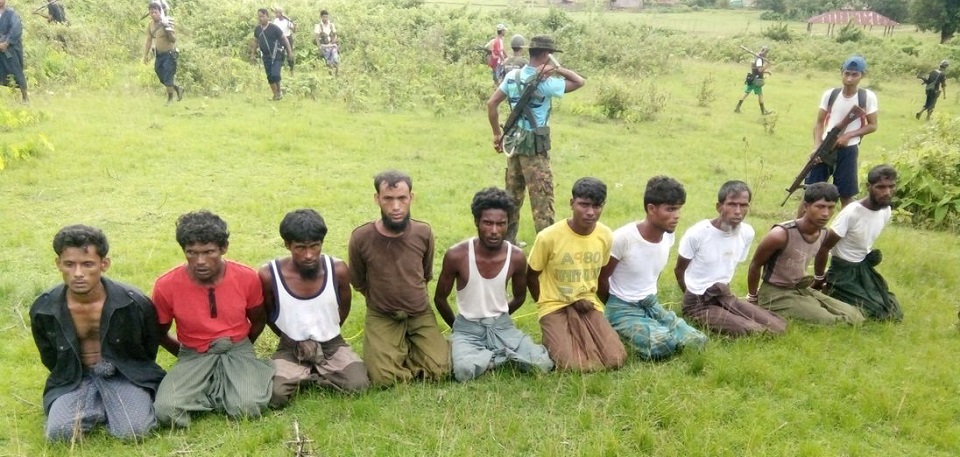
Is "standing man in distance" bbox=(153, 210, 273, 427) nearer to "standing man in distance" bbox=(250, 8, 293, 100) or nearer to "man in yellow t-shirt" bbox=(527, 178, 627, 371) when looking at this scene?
"man in yellow t-shirt" bbox=(527, 178, 627, 371)

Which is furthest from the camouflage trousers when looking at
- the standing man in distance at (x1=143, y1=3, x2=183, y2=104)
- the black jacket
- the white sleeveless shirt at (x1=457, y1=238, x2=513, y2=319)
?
the standing man in distance at (x1=143, y1=3, x2=183, y2=104)

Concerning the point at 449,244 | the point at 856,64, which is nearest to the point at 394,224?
the point at 449,244

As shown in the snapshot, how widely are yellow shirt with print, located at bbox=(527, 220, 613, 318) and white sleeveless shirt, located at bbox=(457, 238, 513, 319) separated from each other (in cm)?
24

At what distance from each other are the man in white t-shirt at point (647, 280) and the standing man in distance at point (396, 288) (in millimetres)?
1231

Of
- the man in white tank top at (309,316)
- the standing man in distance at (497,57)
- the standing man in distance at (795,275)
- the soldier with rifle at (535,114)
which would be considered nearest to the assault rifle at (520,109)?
the soldier with rifle at (535,114)

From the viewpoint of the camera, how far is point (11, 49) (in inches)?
395

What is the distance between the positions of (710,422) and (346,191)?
508 cm

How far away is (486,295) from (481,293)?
1.5 inches

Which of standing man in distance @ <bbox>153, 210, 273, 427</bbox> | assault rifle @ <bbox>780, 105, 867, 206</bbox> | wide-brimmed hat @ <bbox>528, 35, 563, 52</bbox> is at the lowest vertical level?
standing man in distance @ <bbox>153, 210, 273, 427</bbox>

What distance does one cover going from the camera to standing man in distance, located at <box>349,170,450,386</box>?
13.1ft

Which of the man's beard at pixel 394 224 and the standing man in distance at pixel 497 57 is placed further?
the standing man in distance at pixel 497 57

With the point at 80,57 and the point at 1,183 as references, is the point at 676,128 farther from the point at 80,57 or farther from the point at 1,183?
the point at 80,57

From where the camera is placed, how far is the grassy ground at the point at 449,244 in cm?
351

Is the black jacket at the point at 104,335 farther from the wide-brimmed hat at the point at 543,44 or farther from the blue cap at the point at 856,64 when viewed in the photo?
the blue cap at the point at 856,64
